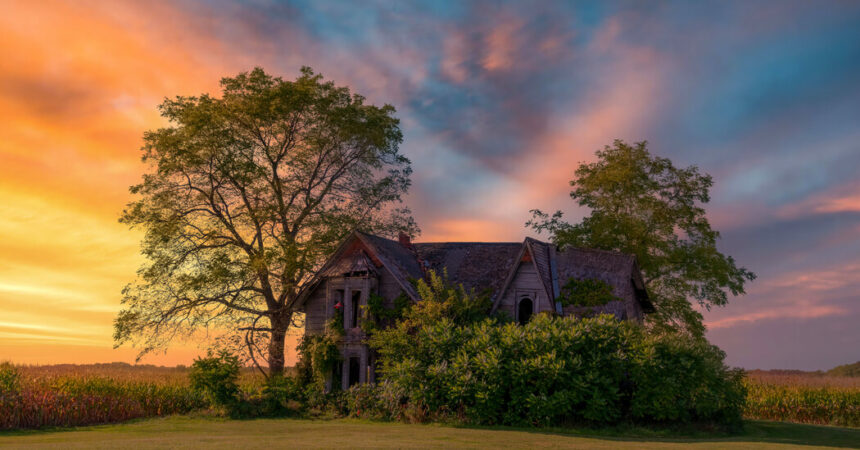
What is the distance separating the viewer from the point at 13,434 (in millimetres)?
26188

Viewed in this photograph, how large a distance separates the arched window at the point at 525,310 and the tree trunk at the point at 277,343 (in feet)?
45.5

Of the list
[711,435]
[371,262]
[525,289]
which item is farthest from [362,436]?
[525,289]

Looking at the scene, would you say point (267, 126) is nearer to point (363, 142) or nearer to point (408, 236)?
point (363, 142)

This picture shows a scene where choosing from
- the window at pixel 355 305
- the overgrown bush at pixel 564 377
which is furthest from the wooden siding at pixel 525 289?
the window at pixel 355 305

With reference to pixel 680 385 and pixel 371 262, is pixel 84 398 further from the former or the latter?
pixel 680 385

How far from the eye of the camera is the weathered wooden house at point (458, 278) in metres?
35.2

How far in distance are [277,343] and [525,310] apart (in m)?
14.9

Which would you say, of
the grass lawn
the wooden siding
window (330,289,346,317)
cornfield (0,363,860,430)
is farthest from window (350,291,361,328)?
the wooden siding

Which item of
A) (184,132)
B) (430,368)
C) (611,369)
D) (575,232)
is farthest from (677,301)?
(184,132)

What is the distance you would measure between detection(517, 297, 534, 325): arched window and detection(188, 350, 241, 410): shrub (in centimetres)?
1485

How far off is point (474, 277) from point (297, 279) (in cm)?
1073

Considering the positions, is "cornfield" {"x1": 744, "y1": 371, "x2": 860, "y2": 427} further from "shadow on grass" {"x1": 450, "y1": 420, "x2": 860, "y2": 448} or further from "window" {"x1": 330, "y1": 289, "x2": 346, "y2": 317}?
"window" {"x1": 330, "y1": 289, "x2": 346, "y2": 317}

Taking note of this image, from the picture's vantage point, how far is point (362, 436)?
21.8m

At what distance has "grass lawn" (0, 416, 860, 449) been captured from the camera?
63.9 feet
